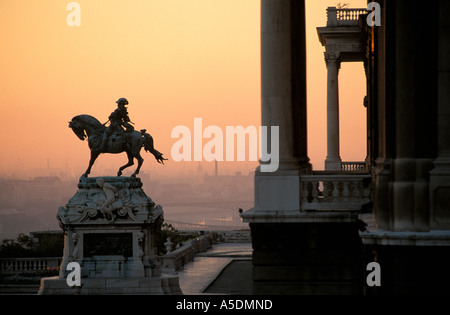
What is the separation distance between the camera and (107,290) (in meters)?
40.5

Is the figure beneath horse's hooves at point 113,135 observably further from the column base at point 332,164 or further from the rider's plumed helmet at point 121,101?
the column base at point 332,164

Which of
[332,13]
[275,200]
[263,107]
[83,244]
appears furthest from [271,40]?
[332,13]

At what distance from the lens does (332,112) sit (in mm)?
54938

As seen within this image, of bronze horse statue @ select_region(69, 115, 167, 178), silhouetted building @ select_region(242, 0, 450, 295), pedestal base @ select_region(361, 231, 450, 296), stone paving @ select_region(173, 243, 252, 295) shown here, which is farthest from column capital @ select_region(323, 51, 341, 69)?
pedestal base @ select_region(361, 231, 450, 296)

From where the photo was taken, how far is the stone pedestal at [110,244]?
1604 inches

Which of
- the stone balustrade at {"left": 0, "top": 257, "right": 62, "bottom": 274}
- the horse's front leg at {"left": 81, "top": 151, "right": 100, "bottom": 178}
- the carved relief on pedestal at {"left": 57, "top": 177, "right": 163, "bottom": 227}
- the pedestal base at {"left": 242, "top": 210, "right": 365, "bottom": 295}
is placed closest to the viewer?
the pedestal base at {"left": 242, "top": 210, "right": 365, "bottom": 295}

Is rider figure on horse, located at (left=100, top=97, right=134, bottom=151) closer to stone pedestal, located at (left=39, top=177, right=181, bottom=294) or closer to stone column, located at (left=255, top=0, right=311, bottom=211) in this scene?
stone pedestal, located at (left=39, top=177, right=181, bottom=294)

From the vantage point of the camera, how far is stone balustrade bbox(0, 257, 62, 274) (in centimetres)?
5753

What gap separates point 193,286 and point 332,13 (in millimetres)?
16629

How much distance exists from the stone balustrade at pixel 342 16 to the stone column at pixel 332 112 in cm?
169

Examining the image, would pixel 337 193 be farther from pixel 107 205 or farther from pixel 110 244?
pixel 110 244

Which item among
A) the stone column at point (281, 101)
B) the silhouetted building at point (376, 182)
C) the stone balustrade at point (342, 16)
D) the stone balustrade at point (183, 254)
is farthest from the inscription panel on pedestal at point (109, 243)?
the stone balustrade at point (342, 16)

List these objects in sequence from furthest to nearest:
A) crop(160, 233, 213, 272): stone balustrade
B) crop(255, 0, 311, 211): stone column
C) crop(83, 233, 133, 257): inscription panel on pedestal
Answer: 1. crop(160, 233, 213, 272): stone balustrade
2. crop(83, 233, 133, 257): inscription panel on pedestal
3. crop(255, 0, 311, 211): stone column

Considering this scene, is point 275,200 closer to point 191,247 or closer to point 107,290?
point 107,290
